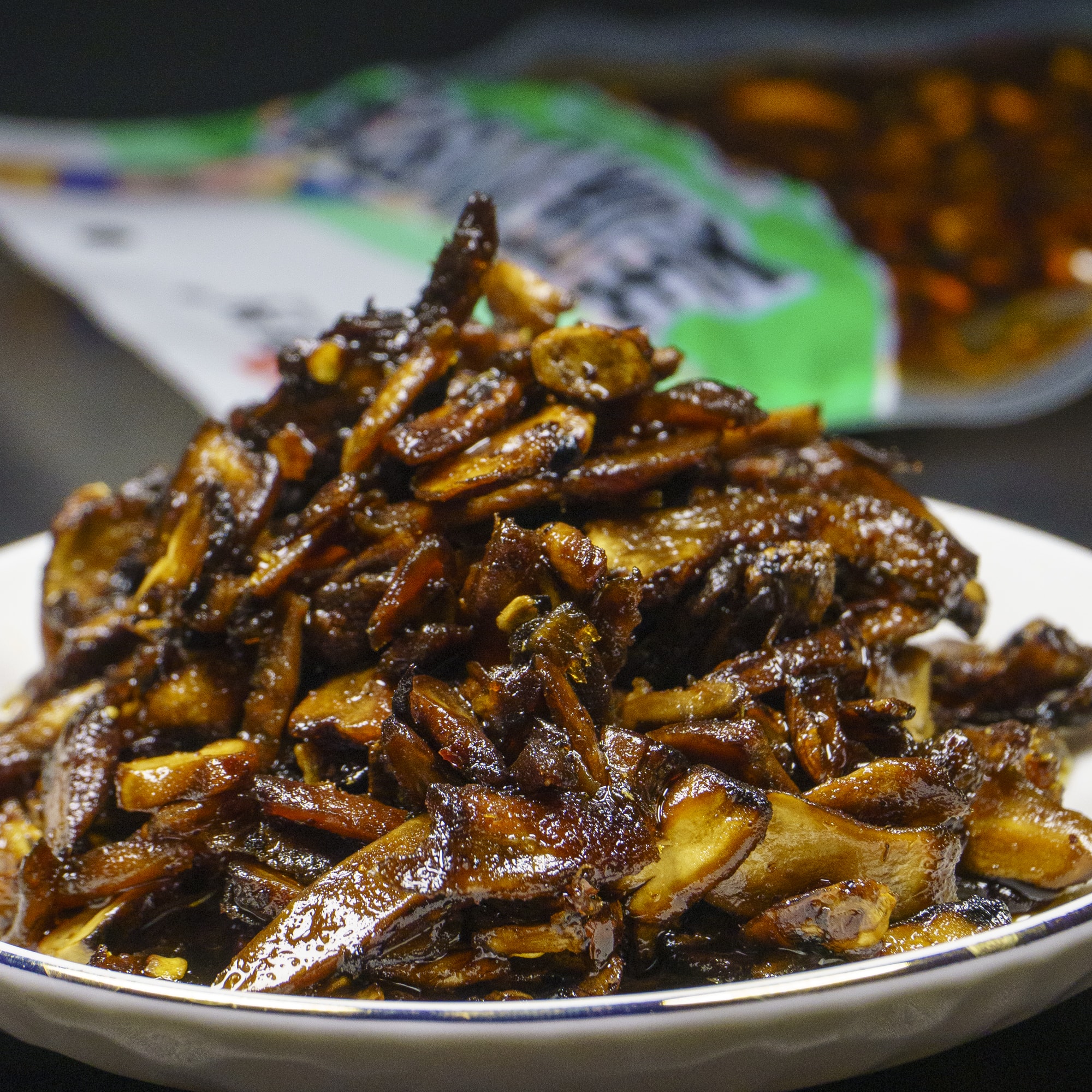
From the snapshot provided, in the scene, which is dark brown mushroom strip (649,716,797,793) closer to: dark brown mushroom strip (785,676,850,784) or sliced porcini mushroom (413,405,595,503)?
dark brown mushroom strip (785,676,850,784)

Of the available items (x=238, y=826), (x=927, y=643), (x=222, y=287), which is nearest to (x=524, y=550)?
(x=238, y=826)

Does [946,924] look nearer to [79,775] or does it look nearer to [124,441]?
[79,775]

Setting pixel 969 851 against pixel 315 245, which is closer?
pixel 969 851

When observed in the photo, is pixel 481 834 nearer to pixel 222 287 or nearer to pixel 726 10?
pixel 222 287

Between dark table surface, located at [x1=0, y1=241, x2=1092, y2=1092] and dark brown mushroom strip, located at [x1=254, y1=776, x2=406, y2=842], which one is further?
dark table surface, located at [x1=0, y1=241, x2=1092, y2=1092]

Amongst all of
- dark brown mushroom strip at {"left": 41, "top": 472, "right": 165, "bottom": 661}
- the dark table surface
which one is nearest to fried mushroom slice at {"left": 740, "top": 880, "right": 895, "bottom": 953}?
dark brown mushroom strip at {"left": 41, "top": 472, "right": 165, "bottom": 661}
